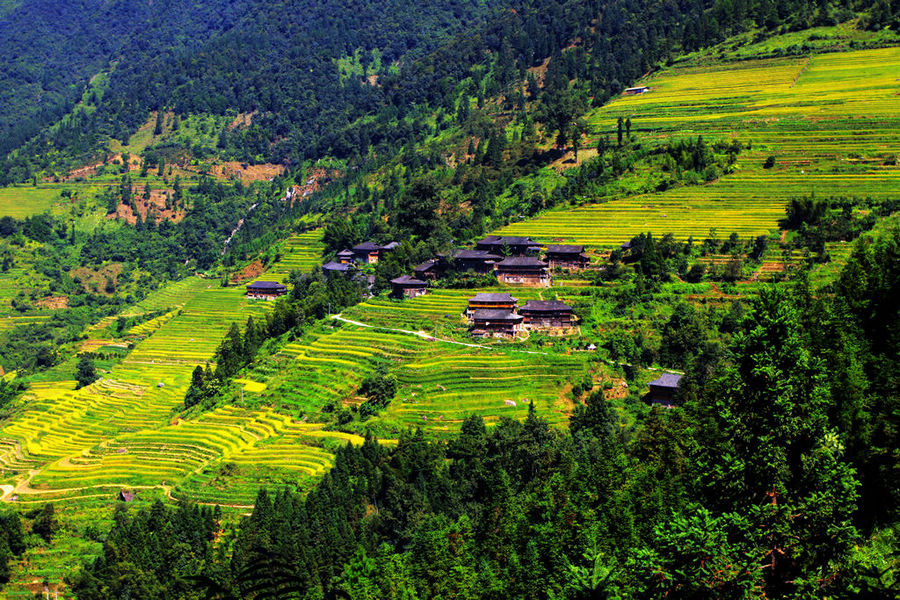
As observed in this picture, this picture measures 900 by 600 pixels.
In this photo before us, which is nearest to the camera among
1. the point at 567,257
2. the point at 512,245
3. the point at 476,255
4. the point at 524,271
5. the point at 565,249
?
the point at 524,271

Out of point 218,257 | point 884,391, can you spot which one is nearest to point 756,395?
point 884,391

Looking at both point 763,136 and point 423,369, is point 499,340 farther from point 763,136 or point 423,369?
point 763,136

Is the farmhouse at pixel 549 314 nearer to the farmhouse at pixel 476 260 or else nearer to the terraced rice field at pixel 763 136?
the farmhouse at pixel 476 260

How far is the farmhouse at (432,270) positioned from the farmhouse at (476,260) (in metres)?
1.37

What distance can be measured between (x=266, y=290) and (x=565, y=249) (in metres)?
34.3

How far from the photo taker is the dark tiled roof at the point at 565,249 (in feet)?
215

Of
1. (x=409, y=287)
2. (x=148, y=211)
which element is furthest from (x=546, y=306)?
(x=148, y=211)

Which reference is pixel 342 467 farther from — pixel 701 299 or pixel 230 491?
pixel 701 299

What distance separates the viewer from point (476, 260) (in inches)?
2734

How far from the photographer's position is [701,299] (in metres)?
57.3

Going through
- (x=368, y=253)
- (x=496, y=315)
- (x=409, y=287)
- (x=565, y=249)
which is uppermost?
(x=565, y=249)

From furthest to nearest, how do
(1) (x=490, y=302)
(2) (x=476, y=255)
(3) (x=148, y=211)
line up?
(3) (x=148, y=211)
(2) (x=476, y=255)
(1) (x=490, y=302)

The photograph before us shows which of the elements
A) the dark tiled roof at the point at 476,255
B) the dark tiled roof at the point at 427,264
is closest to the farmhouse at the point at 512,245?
the dark tiled roof at the point at 476,255

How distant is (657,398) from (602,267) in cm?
1761
